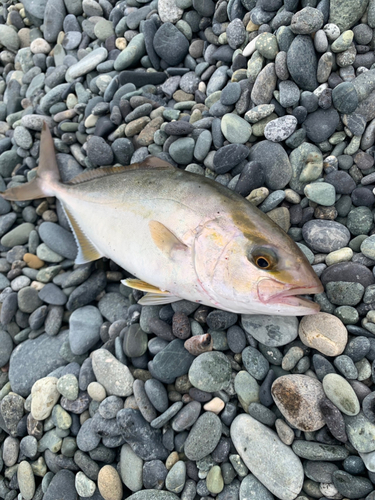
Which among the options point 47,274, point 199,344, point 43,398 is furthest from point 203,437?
point 47,274

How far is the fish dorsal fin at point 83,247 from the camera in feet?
9.87

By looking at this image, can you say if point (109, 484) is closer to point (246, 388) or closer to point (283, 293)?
point (246, 388)

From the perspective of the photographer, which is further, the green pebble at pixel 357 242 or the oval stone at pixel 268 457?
the green pebble at pixel 357 242

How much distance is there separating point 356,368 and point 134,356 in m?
1.59

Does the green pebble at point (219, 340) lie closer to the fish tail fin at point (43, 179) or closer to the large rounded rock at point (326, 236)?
the large rounded rock at point (326, 236)

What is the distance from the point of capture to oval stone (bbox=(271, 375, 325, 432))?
6.64ft

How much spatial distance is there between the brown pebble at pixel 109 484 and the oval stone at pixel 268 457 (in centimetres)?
87

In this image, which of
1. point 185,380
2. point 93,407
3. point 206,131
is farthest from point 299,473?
point 206,131

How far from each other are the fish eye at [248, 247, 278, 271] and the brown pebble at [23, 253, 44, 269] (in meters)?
2.39

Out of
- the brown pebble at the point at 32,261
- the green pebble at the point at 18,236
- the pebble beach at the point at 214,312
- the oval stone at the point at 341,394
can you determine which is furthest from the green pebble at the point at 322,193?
the green pebble at the point at 18,236

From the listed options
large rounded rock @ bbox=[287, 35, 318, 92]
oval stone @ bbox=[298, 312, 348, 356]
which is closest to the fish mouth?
oval stone @ bbox=[298, 312, 348, 356]

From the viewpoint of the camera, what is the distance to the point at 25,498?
244 cm

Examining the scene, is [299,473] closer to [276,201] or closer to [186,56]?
[276,201]

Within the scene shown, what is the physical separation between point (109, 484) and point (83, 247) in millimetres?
1896
